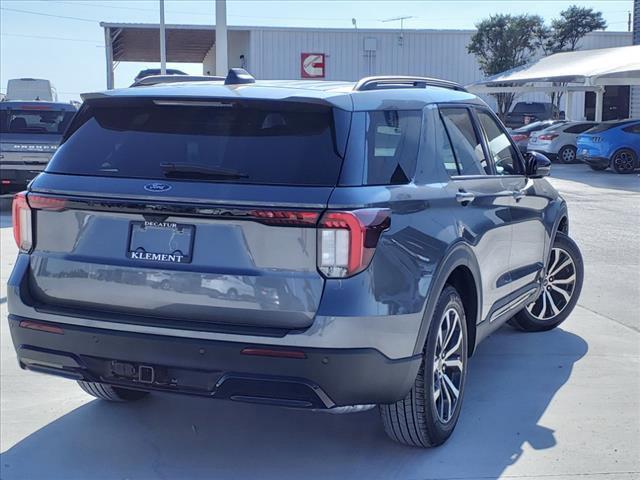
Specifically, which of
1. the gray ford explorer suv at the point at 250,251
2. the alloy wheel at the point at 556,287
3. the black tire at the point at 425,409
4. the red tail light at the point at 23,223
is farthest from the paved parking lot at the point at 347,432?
the red tail light at the point at 23,223

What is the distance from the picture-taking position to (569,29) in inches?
1636

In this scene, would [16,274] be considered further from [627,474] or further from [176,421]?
[627,474]

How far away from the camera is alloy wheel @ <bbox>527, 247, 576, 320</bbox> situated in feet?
22.3

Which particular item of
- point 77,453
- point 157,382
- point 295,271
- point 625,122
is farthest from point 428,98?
point 625,122

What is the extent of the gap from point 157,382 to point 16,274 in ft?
3.04

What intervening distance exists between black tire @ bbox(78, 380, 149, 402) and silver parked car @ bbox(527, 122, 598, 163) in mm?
24333

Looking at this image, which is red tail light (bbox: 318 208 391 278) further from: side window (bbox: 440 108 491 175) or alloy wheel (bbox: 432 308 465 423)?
side window (bbox: 440 108 491 175)

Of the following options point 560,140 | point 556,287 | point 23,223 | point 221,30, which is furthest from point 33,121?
point 560,140

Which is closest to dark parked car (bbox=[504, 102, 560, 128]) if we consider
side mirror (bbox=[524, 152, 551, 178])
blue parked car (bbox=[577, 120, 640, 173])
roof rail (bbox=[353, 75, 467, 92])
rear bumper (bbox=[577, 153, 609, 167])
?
rear bumper (bbox=[577, 153, 609, 167])

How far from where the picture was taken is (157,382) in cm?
385

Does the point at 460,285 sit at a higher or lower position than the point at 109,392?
higher

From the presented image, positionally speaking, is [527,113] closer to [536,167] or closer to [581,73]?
[581,73]

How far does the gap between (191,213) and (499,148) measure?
2776 millimetres

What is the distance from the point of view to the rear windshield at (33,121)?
49.1 feet
